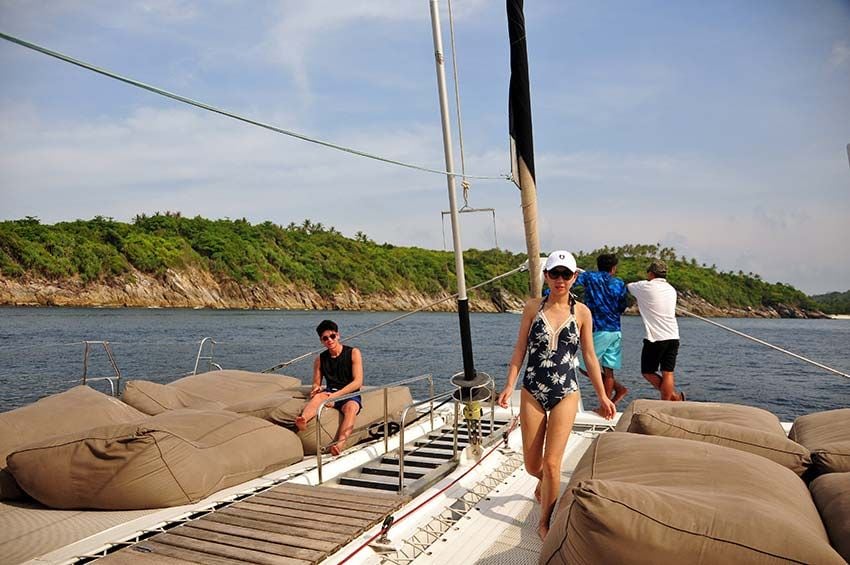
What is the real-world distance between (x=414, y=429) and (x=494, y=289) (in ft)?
239

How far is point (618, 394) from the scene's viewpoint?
6.92 metres

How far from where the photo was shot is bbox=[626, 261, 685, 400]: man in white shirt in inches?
255

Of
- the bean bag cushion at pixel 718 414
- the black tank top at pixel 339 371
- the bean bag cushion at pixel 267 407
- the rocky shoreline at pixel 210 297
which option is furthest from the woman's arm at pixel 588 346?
the rocky shoreline at pixel 210 297

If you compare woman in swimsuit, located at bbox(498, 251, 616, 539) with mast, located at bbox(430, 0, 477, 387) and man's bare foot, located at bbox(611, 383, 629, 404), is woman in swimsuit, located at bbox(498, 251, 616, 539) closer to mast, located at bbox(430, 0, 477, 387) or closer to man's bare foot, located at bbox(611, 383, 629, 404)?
mast, located at bbox(430, 0, 477, 387)

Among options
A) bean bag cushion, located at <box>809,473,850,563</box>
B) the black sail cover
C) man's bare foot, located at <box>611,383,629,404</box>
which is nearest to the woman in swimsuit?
bean bag cushion, located at <box>809,473,850,563</box>

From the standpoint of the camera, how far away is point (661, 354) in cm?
655

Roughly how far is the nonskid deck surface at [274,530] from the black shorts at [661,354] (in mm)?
3320

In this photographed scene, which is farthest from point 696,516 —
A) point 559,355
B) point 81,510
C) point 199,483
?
point 81,510

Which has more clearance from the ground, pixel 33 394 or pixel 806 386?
pixel 33 394

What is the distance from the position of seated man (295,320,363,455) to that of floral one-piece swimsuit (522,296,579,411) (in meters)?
2.32

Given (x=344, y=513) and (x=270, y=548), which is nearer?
(x=270, y=548)

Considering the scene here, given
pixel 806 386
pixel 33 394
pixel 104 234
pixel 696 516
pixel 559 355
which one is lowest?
pixel 806 386

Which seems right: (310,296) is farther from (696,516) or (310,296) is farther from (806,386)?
(696,516)

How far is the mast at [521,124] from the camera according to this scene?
646cm
